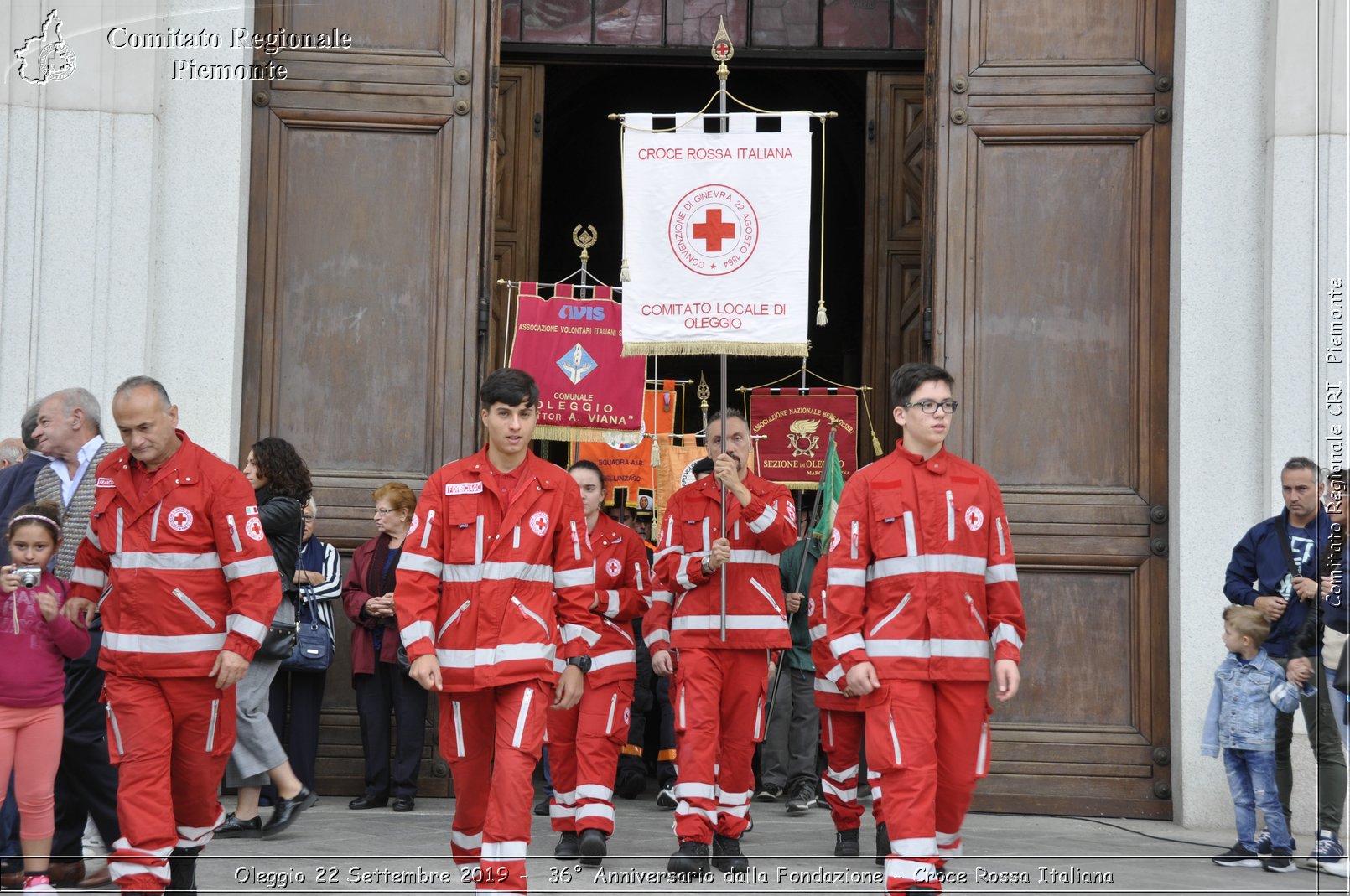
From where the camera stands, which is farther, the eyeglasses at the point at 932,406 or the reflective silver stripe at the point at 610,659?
the reflective silver stripe at the point at 610,659

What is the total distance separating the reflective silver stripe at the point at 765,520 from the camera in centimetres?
767

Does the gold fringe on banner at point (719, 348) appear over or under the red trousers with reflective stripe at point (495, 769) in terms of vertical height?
over

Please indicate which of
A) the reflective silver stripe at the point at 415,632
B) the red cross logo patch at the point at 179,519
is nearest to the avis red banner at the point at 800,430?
the reflective silver stripe at the point at 415,632

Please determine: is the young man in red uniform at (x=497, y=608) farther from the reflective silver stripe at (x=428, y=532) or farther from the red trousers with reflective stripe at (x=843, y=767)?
the red trousers with reflective stripe at (x=843, y=767)

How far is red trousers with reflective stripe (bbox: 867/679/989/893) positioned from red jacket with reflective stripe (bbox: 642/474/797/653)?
1.53 meters

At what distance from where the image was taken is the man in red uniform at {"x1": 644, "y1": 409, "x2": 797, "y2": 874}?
7.54 meters

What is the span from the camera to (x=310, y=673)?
920 centimetres

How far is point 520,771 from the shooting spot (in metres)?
5.98

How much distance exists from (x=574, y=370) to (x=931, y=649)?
633 centimetres

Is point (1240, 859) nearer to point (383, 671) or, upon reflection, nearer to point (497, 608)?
point (497, 608)

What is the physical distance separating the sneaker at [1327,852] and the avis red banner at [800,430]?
248 inches

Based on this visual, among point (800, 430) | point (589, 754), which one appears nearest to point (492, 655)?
point (589, 754)

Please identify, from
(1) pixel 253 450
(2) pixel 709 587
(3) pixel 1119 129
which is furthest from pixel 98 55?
(3) pixel 1119 129

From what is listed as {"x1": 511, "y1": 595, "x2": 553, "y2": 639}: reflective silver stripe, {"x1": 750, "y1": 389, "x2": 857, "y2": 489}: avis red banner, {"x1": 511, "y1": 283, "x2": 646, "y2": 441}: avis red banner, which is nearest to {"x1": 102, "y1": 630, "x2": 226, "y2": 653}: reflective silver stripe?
{"x1": 511, "y1": 595, "x2": 553, "y2": 639}: reflective silver stripe
